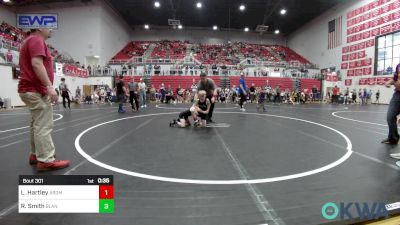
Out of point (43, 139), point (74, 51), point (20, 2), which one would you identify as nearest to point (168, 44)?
point (74, 51)

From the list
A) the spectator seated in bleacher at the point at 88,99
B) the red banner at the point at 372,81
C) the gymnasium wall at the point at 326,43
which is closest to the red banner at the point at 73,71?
the spectator seated in bleacher at the point at 88,99

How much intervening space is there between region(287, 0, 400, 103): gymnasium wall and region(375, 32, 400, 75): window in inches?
19.7

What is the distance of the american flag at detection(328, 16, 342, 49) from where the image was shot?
27000 millimetres

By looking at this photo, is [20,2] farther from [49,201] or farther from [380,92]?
[380,92]

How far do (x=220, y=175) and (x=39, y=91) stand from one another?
2.23 meters

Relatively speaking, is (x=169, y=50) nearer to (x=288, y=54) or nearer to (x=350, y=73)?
(x=288, y=54)

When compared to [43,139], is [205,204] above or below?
below

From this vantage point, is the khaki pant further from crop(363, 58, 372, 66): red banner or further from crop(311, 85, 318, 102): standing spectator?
crop(363, 58, 372, 66): red banner

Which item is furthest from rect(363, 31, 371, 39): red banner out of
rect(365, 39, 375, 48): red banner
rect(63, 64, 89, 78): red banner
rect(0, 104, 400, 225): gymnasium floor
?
rect(63, 64, 89, 78): red banner

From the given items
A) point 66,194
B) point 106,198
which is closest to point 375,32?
point 106,198

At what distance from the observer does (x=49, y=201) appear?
1.73 m

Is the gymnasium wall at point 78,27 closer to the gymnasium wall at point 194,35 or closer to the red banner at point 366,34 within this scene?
the gymnasium wall at point 194,35

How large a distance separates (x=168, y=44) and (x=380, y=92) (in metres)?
27.2

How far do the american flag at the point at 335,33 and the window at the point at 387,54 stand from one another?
5.67 m
